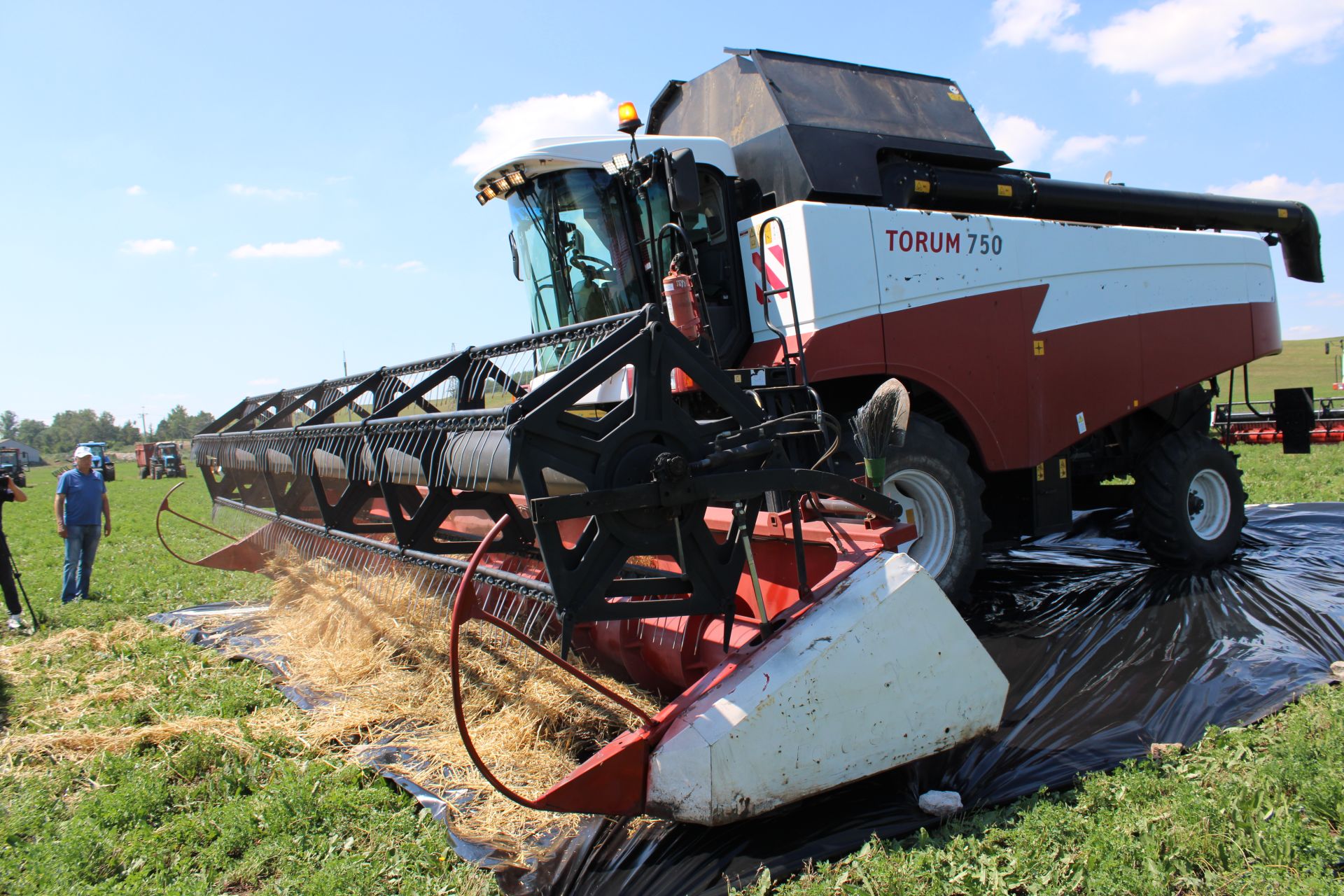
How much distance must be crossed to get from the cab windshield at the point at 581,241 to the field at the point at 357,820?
2600 millimetres

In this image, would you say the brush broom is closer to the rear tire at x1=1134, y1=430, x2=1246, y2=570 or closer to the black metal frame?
the black metal frame

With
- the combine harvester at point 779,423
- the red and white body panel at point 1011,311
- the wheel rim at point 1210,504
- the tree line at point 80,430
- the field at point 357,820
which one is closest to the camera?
the field at point 357,820

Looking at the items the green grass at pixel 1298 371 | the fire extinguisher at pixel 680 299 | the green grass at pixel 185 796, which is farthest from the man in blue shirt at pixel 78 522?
the green grass at pixel 1298 371

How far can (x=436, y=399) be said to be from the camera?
4.63 metres

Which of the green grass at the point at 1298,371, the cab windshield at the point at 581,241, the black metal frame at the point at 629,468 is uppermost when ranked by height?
the cab windshield at the point at 581,241

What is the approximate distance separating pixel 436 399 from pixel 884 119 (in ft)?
10.9

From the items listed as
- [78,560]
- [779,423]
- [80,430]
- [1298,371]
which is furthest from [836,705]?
[80,430]

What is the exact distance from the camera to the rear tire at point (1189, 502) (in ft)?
19.6

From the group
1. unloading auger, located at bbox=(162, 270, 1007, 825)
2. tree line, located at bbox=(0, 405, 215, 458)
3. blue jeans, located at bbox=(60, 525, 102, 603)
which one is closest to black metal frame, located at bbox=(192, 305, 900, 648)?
unloading auger, located at bbox=(162, 270, 1007, 825)

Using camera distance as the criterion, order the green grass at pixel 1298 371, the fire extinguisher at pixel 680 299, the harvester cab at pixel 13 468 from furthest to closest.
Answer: the green grass at pixel 1298 371 < the harvester cab at pixel 13 468 < the fire extinguisher at pixel 680 299

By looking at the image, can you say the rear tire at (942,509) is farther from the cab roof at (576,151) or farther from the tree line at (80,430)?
the tree line at (80,430)

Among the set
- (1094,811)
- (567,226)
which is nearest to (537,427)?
(1094,811)

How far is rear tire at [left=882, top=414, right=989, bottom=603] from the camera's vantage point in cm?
453

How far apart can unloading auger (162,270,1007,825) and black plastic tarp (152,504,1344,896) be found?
154 millimetres
